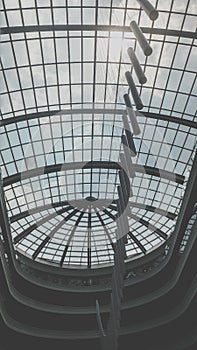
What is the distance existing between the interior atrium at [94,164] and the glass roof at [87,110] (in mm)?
101

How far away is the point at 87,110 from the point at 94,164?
7.53m

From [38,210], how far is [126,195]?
2591 centimetres

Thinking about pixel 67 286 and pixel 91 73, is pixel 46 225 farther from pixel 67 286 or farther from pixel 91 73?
pixel 91 73

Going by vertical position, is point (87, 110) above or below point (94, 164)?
above

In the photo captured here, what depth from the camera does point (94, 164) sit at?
43.7 metres

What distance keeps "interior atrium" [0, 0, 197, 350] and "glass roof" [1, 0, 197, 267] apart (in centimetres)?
10

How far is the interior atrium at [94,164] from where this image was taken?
101ft

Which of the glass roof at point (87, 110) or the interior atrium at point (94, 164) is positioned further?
the interior atrium at point (94, 164)

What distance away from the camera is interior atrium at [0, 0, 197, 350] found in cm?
3072

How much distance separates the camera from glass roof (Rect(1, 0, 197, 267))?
30.6 m

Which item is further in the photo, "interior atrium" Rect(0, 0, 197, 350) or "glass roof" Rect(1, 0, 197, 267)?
"interior atrium" Rect(0, 0, 197, 350)

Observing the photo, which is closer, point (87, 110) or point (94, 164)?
point (87, 110)

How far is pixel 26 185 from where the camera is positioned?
44.3 meters

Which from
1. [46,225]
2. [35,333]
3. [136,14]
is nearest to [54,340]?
[35,333]
